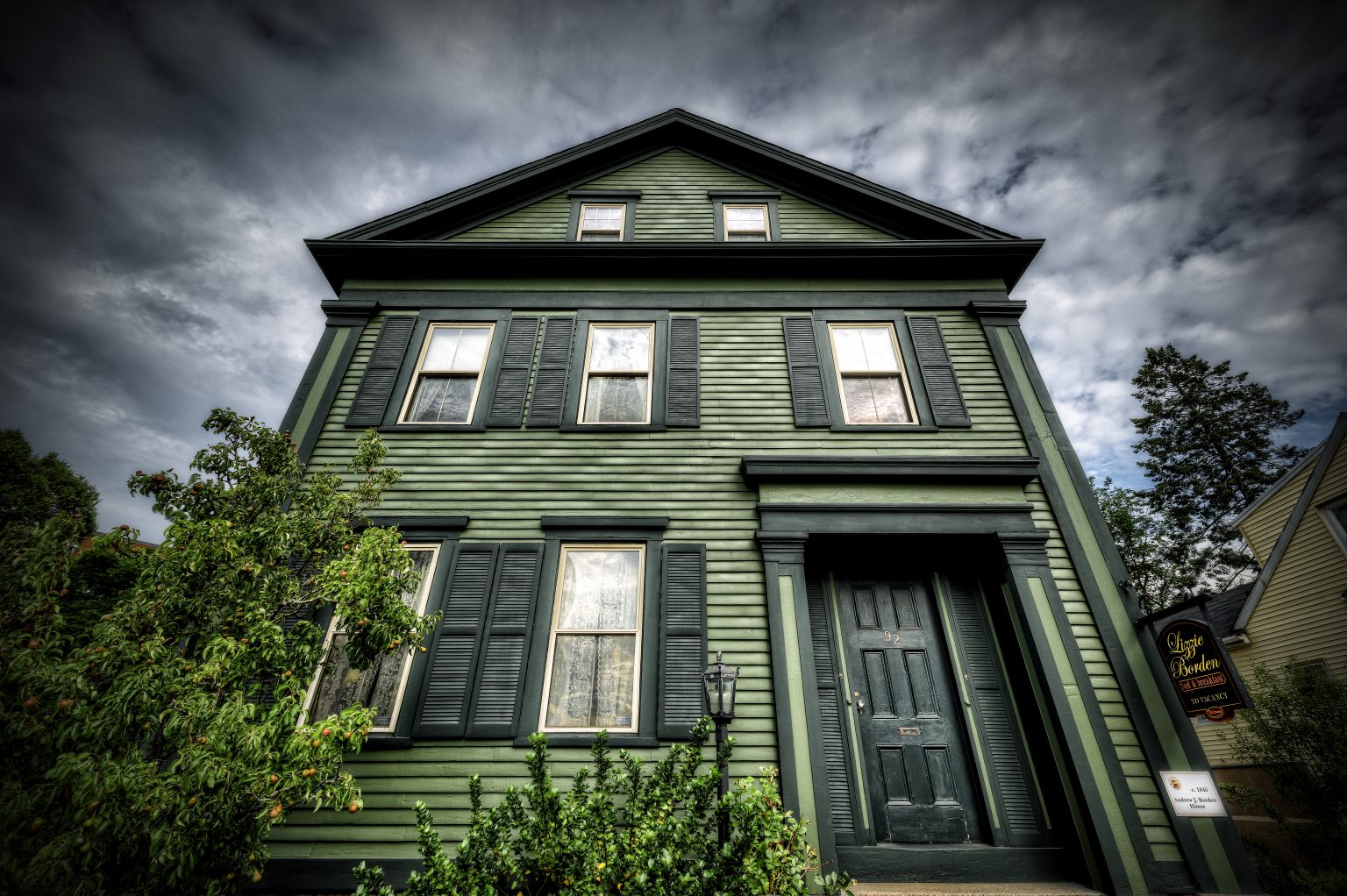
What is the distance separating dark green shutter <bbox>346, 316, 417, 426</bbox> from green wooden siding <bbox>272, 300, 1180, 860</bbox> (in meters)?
0.21

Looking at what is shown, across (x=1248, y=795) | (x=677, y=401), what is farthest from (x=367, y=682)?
(x=1248, y=795)

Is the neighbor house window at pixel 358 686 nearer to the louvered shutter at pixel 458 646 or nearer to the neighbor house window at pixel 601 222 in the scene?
the louvered shutter at pixel 458 646

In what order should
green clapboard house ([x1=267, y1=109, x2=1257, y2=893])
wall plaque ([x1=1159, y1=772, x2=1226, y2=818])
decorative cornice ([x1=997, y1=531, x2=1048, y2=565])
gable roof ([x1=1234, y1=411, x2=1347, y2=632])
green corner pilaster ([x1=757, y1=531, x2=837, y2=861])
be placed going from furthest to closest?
gable roof ([x1=1234, y1=411, x2=1347, y2=632]) → decorative cornice ([x1=997, y1=531, x2=1048, y2=565]) → green clapboard house ([x1=267, y1=109, x2=1257, y2=893]) → green corner pilaster ([x1=757, y1=531, x2=837, y2=861]) → wall plaque ([x1=1159, y1=772, x2=1226, y2=818])

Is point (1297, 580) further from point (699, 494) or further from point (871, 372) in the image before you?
point (699, 494)

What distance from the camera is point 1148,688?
479 cm

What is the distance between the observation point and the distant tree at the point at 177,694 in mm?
2555

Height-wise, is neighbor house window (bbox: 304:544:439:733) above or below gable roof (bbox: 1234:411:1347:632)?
below

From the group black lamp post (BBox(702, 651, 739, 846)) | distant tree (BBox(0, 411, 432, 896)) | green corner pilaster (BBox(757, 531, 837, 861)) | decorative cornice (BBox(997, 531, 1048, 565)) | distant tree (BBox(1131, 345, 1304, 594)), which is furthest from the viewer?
distant tree (BBox(1131, 345, 1304, 594))

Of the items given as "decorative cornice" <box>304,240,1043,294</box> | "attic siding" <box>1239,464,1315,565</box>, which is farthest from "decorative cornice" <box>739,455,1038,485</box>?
"attic siding" <box>1239,464,1315,565</box>

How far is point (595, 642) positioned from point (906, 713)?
3.15 m

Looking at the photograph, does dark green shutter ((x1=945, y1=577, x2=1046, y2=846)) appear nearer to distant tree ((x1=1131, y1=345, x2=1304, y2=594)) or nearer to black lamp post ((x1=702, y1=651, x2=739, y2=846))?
black lamp post ((x1=702, y1=651, x2=739, y2=846))

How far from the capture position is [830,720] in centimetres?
502

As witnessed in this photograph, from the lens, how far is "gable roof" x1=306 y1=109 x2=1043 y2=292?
287 inches

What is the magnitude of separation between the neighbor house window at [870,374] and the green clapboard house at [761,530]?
5 centimetres
